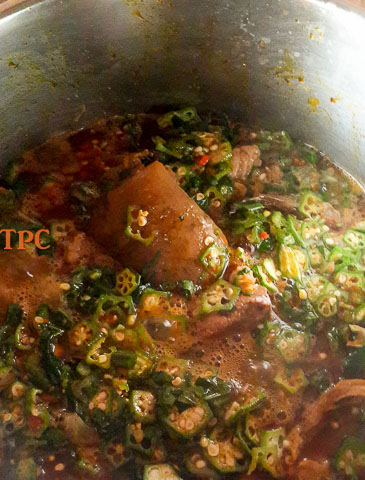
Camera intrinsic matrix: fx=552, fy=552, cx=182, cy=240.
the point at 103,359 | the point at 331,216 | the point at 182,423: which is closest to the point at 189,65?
the point at 331,216

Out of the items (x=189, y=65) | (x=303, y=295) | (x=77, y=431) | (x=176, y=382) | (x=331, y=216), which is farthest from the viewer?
(x=189, y=65)

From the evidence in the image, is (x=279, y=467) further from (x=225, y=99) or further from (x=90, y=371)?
(x=225, y=99)

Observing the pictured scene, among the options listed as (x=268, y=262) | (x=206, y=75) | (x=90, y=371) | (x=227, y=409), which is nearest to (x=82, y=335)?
(x=90, y=371)

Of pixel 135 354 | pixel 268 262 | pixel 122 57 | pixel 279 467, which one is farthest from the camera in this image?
pixel 122 57

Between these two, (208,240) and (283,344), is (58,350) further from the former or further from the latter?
(283,344)

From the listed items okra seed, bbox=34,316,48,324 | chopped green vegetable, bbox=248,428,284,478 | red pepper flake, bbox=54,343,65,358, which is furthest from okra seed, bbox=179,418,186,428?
okra seed, bbox=34,316,48,324

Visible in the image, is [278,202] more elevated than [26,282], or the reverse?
[278,202]

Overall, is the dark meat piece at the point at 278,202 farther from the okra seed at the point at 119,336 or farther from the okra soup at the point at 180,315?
the okra seed at the point at 119,336
